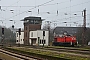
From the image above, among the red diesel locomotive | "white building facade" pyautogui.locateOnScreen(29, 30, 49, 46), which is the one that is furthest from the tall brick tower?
the red diesel locomotive

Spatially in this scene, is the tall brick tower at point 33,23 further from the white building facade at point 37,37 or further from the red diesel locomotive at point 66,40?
the red diesel locomotive at point 66,40

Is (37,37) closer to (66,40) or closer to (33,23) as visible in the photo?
(33,23)

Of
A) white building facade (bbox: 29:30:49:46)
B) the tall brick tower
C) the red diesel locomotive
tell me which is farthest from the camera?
the tall brick tower

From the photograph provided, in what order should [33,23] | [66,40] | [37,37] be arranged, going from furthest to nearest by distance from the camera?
[33,23] < [37,37] < [66,40]

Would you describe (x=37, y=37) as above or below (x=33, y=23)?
below

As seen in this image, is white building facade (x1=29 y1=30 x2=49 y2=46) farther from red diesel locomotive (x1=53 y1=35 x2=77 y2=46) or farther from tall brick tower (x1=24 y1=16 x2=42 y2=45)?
red diesel locomotive (x1=53 y1=35 x2=77 y2=46)

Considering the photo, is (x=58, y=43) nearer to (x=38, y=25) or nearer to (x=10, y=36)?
(x=38, y=25)

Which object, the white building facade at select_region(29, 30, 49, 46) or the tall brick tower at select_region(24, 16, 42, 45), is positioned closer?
the white building facade at select_region(29, 30, 49, 46)

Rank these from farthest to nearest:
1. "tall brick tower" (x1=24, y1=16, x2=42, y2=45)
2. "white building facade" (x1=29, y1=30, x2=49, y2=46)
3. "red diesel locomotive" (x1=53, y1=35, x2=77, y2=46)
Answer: "tall brick tower" (x1=24, y1=16, x2=42, y2=45) → "white building facade" (x1=29, y1=30, x2=49, y2=46) → "red diesel locomotive" (x1=53, y1=35, x2=77, y2=46)

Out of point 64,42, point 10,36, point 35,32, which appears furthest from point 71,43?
point 10,36

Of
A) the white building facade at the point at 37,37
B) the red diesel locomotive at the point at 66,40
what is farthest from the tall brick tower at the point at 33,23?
the red diesel locomotive at the point at 66,40

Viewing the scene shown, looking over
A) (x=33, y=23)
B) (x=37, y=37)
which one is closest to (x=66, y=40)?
(x=37, y=37)

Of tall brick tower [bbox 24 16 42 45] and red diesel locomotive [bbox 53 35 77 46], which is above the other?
tall brick tower [bbox 24 16 42 45]

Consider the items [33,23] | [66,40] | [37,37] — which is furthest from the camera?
[33,23]
